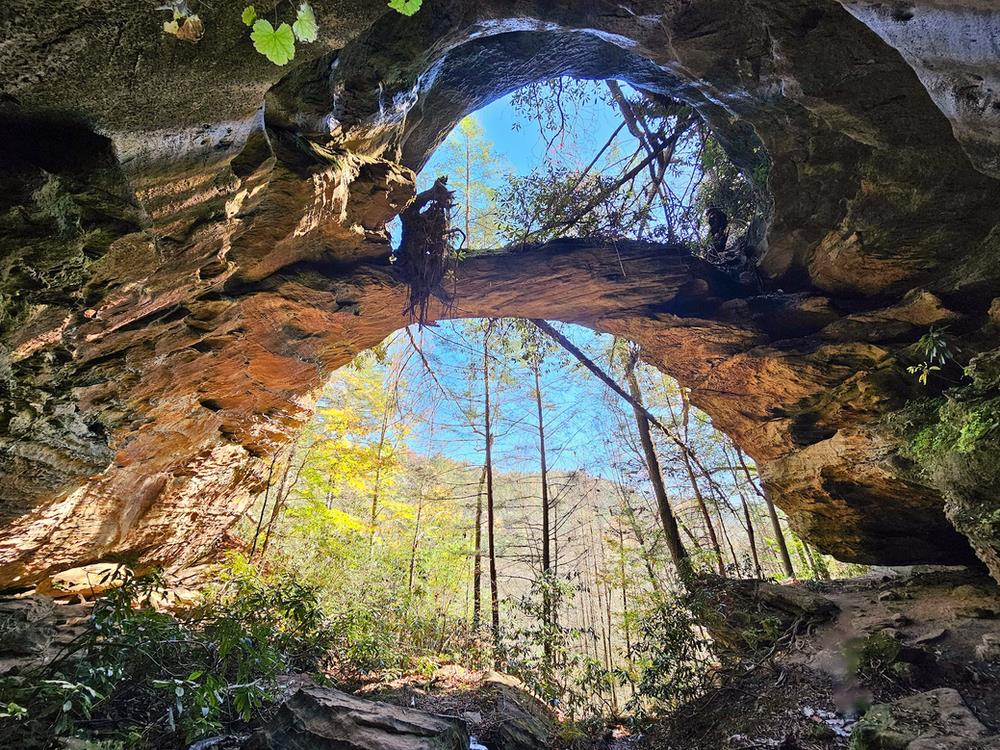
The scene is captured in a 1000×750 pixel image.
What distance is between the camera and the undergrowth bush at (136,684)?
2.52 m

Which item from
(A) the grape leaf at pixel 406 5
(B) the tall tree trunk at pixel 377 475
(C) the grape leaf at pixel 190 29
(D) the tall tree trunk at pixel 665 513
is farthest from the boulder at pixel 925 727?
(B) the tall tree trunk at pixel 377 475

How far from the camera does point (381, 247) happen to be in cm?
529

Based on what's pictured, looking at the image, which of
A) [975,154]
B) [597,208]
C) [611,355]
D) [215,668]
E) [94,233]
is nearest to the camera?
[94,233]

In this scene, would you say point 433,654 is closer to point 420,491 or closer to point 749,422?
point 420,491


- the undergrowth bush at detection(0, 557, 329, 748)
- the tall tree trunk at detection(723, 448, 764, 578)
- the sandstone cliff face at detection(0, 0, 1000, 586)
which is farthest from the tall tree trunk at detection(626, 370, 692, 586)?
the undergrowth bush at detection(0, 557, 329, 748)

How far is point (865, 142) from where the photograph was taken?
13.2ft

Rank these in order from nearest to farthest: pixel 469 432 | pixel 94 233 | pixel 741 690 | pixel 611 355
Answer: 1. pixel 94 233
2. pixel 741 690
3. pixel 611 355
4. pixel 469 432

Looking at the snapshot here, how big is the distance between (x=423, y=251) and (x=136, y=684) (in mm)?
4622

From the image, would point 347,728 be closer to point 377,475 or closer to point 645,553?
point 645,553

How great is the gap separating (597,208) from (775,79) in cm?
252

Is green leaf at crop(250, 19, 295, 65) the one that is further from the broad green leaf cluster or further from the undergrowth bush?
the undergrowth bush

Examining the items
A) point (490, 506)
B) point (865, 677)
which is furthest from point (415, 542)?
point (865, 677)

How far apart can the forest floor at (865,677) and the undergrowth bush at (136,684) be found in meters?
4.16

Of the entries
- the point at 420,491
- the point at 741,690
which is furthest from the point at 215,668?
the point at 420,491
